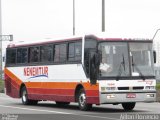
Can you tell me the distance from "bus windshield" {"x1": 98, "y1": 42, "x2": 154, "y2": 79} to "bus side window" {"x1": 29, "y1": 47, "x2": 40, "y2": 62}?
19.5 feet

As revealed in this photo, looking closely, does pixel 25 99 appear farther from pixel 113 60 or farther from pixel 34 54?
pixel 113 60

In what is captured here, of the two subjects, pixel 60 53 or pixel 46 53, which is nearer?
pixel 60 53

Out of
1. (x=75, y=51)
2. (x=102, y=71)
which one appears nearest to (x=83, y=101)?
(x=102, y=71)

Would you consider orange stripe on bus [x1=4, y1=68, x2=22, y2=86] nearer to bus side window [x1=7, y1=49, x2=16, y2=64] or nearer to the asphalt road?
bus side window [x1=7, y1=49, x2=16, y2=64]

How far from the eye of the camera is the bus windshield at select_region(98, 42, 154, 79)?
23.5 meters

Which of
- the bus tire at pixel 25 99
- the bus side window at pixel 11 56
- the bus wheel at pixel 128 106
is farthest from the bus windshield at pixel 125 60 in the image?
the bus side window at pixel 11 56

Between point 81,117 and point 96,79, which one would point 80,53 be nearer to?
point 96,79

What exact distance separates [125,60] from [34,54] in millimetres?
6642

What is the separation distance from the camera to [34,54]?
29281 millimetres

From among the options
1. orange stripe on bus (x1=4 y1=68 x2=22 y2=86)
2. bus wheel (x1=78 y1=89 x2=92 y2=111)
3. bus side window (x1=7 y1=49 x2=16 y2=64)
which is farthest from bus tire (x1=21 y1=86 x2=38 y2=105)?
bus wheel (x1=78 y1=89 x2=92 y2=111)

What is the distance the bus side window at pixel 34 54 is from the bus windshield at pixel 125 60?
595 cm

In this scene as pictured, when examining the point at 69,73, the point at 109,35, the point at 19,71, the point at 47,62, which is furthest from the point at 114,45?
the point at 19,71

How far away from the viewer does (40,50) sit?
1129 inches

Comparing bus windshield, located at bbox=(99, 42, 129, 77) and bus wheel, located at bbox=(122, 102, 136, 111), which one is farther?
bus wheel, located at bbox=(122, 102, 136, 111)
